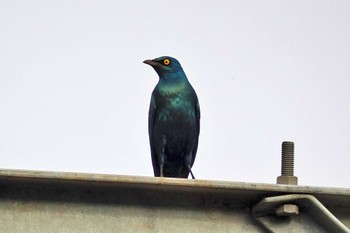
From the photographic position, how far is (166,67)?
317 inches

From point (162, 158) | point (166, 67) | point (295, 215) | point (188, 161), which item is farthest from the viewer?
point (166, 67)

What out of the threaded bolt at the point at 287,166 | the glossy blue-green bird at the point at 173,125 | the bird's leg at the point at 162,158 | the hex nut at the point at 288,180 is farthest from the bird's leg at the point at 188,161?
the hex nut at the point at 288,180

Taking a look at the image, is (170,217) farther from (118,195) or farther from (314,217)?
(314,217)

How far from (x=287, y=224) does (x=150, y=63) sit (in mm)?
4327

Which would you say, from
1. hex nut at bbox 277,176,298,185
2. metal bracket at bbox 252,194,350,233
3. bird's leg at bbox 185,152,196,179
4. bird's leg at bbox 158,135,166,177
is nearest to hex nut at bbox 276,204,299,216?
metal bracket at bbox 252,194,350,233

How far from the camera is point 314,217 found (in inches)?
155

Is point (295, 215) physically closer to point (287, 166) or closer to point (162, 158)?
point (287, 166)

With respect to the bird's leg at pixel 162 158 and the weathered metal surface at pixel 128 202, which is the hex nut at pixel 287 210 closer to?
the weathered metal surface at pixel 128 202

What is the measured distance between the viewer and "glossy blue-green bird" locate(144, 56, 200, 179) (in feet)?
25.5

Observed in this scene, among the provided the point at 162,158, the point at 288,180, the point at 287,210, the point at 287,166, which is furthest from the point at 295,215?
the point at 162,158

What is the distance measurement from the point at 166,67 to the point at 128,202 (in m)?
4.31

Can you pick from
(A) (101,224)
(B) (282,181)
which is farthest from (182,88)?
(A) (101,224)

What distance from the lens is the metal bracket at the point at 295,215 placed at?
3846mm

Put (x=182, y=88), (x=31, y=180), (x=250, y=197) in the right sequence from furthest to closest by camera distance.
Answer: (x=182, y=88), (x=250, y=197), (x=31, y=180)
